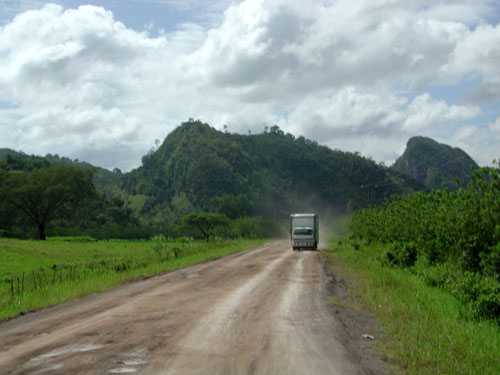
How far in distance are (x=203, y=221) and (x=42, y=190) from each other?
3069 centimetres

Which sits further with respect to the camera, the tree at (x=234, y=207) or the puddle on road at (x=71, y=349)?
the tree at (x=234, y=207)

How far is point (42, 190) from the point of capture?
7044cm

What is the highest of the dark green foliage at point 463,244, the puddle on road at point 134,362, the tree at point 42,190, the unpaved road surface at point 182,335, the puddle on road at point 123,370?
the tree at point 42,190

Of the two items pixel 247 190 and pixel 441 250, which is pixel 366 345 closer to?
pixel 441 250

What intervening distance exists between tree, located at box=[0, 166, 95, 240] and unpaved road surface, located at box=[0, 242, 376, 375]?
59721 mm

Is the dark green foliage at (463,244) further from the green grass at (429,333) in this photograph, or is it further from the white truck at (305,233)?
the white truck at (305,233)

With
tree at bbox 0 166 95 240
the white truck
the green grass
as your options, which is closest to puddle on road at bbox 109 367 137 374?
the green grass

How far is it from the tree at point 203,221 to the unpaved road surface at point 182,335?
7395cm

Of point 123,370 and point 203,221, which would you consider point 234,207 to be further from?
point 123,370

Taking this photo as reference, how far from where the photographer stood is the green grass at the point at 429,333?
299 inches

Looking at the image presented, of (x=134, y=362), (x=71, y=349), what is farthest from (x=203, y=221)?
(x=134, y=362)

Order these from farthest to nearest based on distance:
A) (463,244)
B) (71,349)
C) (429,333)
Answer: (463,244) → (429,333) → (71,349)

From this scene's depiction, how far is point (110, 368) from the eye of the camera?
7.21 metres

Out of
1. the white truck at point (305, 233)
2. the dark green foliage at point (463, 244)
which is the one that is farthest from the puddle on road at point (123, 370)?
the white truck at point (305, 233)
